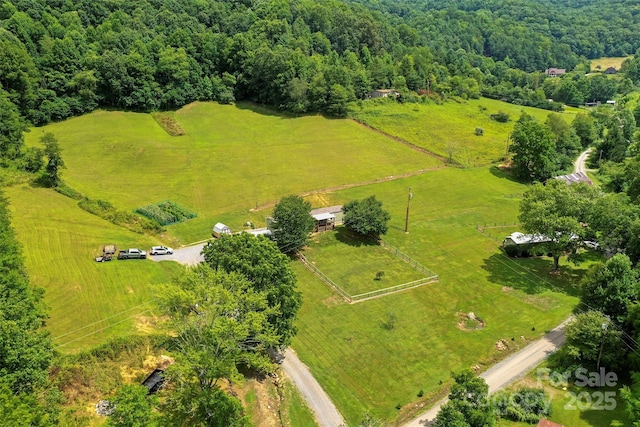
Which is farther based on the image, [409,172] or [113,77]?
[113,77]

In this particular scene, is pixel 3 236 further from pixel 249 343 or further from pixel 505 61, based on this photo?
pixel 505 61

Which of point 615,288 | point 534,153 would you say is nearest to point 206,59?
point 534,153

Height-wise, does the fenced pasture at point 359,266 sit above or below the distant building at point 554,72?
below

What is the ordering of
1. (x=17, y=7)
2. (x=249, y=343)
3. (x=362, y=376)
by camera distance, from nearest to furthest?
(x=249, y=343) < (x=362, y=376) < (x=17, y=7)

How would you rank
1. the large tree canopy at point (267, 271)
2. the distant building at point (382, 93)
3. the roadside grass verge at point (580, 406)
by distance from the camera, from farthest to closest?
the distant building at point (382, 93) → the large tree canopy at point (267, 271) → the roadside grass verge at point (580, 406)

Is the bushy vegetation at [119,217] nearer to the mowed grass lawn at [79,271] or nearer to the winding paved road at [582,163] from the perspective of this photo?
the mowed grass lawn at [79,271]

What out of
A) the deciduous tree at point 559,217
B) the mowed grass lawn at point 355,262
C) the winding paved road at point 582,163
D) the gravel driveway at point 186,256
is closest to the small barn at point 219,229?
the gravel driveway at point 186,256

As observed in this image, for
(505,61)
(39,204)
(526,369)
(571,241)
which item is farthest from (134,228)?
(505,61)
